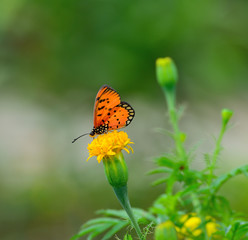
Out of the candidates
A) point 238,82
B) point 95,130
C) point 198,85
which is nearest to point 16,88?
point 198,85

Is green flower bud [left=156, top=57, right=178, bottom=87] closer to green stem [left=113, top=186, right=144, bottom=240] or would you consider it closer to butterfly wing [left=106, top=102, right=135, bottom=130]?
butterfly wing [left=106, top=102, right=135, bottom=130]

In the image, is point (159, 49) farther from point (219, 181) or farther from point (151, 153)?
point (219, 181)

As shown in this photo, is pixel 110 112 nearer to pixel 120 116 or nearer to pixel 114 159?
pixel 120 116

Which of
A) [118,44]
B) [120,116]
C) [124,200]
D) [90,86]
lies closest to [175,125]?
[120,116]

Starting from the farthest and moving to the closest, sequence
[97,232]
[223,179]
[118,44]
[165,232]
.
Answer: [118,44]
[97,232]
[223,179]
[165,232]

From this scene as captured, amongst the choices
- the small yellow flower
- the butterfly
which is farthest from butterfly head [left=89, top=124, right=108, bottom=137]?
the small yellow flower
